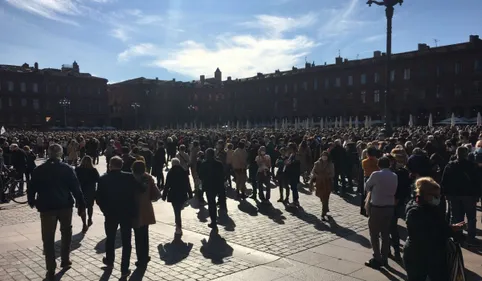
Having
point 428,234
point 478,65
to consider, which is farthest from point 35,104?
point 428,234

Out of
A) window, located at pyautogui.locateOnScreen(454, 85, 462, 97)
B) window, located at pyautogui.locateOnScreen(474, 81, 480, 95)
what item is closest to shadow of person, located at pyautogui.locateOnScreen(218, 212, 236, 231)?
window, located at pyautogui.locateOnScreen(474, 81, 480, 95)

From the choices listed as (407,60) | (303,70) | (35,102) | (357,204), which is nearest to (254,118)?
(303,70)

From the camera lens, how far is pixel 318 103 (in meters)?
68.5

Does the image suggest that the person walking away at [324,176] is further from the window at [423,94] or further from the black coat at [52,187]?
the window at [423,94]

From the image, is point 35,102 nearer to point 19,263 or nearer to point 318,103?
point 318,103

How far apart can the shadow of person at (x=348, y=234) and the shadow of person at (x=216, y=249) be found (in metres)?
2.35

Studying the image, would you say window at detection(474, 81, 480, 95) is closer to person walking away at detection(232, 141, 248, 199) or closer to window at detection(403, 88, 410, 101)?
window at detection(403, 88, 410, 101)

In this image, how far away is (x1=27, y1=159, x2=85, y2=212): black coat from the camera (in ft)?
19.9

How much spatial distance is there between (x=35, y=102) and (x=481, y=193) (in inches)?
2922

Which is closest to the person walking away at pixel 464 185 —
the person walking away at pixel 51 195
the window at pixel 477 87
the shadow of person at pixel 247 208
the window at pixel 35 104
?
the shadow of person at pixel 247 208

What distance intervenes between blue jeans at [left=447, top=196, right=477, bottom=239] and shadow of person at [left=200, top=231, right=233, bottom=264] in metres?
4.21

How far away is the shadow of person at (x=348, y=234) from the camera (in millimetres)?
7859

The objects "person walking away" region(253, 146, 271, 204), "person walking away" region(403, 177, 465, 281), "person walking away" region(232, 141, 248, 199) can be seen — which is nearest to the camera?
"person walking away" region(403, 177, 465, 281)

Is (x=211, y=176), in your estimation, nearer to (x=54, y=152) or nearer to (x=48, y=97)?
(x=54, y=152)
